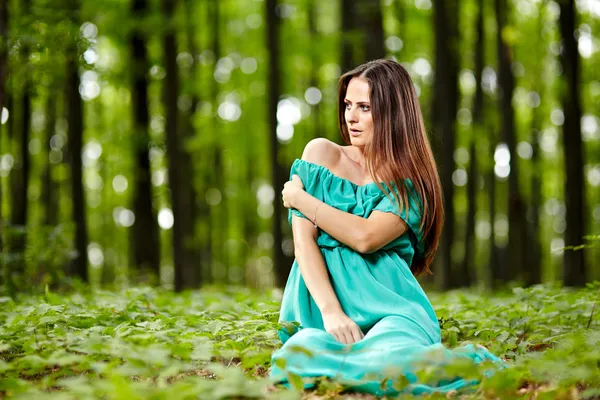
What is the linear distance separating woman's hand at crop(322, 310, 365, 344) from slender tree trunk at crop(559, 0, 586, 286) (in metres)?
8.17

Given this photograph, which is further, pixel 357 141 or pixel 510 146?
pixel 510 146

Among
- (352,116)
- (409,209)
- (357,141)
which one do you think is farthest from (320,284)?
(352,116)

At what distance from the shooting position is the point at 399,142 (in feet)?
12.6

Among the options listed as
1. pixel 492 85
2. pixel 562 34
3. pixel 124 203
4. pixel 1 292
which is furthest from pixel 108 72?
pixel 124 203

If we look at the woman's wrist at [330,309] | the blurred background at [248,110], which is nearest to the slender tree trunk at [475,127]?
the blurred background at [248,110]

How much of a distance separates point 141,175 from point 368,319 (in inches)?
391

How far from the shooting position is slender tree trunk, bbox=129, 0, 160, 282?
41.2ft

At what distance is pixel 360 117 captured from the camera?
3.92 m

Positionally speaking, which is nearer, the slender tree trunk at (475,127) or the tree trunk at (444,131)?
the tree trunk at (444,131)

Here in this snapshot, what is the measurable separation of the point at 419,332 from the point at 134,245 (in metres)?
10.1

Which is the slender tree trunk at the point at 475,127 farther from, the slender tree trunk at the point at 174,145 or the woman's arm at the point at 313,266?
the woman's arm at the point at 313,266

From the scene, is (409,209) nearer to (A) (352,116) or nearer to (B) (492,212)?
(A) (352,116)

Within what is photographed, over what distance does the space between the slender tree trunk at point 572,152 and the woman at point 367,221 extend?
Result: 770cm

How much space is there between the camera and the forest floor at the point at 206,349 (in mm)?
2801
